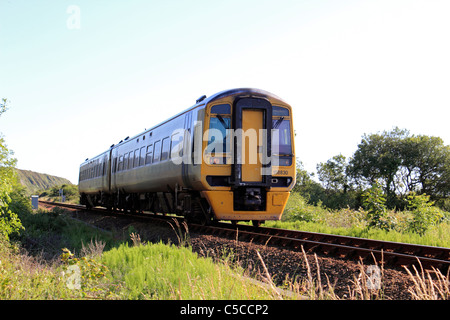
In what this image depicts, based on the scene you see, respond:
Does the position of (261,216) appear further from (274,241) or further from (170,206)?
(170,206)

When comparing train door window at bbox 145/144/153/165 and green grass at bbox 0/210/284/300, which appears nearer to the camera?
green grass at bbox 0/210/284/300

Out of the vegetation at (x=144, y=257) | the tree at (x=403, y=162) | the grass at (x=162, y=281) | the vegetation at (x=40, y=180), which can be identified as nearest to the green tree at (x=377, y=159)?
the tree at (x=403, y=162)

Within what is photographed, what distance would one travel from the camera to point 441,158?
131ft

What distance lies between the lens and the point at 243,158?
32.6ft

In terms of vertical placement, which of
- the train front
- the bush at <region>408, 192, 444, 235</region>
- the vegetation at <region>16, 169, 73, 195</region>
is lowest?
the bush at <region>408, 192, 444, 235</region>

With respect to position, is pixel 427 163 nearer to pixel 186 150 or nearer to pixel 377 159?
pixel 377 159

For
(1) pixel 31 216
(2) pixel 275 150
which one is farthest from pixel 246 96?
(1) pixel 31 216

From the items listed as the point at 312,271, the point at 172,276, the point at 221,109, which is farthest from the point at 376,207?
the point at 172,276

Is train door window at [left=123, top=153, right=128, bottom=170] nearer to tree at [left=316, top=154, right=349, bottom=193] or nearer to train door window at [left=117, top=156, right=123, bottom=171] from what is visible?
train door window at [left=117, top=156, right=123, bottom=171]

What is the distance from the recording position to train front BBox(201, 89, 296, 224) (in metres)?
9.91

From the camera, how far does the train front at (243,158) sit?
9.91 m

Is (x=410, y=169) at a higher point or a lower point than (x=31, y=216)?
higher

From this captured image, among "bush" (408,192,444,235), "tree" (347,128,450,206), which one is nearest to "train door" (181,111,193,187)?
"bush" (408,192,444,235)
